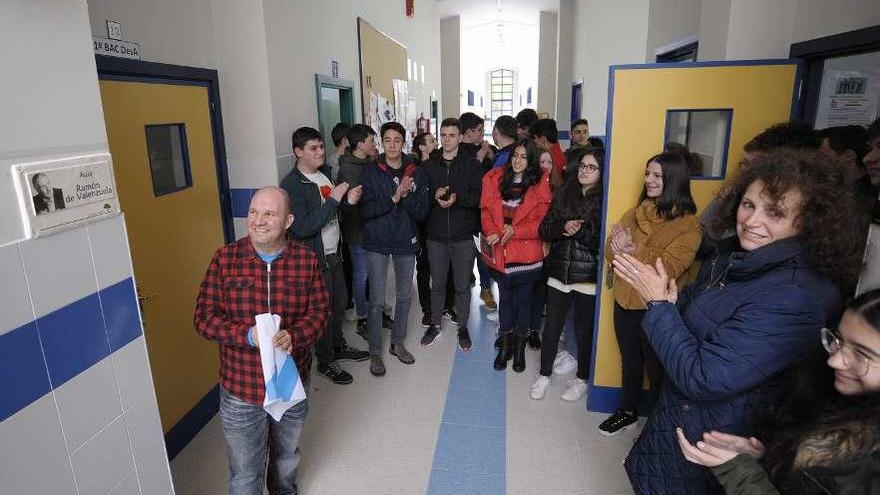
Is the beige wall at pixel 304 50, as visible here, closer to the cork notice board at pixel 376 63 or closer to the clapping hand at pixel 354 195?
the cork notice board at pixel 376 63

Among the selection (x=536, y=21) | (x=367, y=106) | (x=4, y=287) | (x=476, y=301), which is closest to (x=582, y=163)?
(x=476, y=301)

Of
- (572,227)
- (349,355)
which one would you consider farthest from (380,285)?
(572,227)

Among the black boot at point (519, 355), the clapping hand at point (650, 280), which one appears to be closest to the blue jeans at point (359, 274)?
the black boot at point (519, 355)

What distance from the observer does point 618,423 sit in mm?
2748

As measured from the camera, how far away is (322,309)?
6.44 ft

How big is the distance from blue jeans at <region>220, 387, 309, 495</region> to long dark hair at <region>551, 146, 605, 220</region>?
1758mm

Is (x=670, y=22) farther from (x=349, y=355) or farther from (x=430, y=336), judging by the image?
(x=349, y=355)

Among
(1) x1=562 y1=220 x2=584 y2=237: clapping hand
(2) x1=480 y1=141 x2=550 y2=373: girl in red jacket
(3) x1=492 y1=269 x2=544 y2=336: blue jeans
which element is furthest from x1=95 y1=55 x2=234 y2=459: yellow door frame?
(1) x1=562 y1=220 x2=584 y2=237: clapping hand

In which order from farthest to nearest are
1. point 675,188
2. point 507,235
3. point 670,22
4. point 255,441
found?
point 670,22, point 507,235, point 675,188, point 255,441

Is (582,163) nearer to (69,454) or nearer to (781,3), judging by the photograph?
(781,3)

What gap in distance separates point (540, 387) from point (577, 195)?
46.8 inches

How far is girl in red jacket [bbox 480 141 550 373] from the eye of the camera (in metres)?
3.16

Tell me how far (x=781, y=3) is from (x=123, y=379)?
11.5 ft

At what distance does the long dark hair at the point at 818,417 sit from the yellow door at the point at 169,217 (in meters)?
2.44
